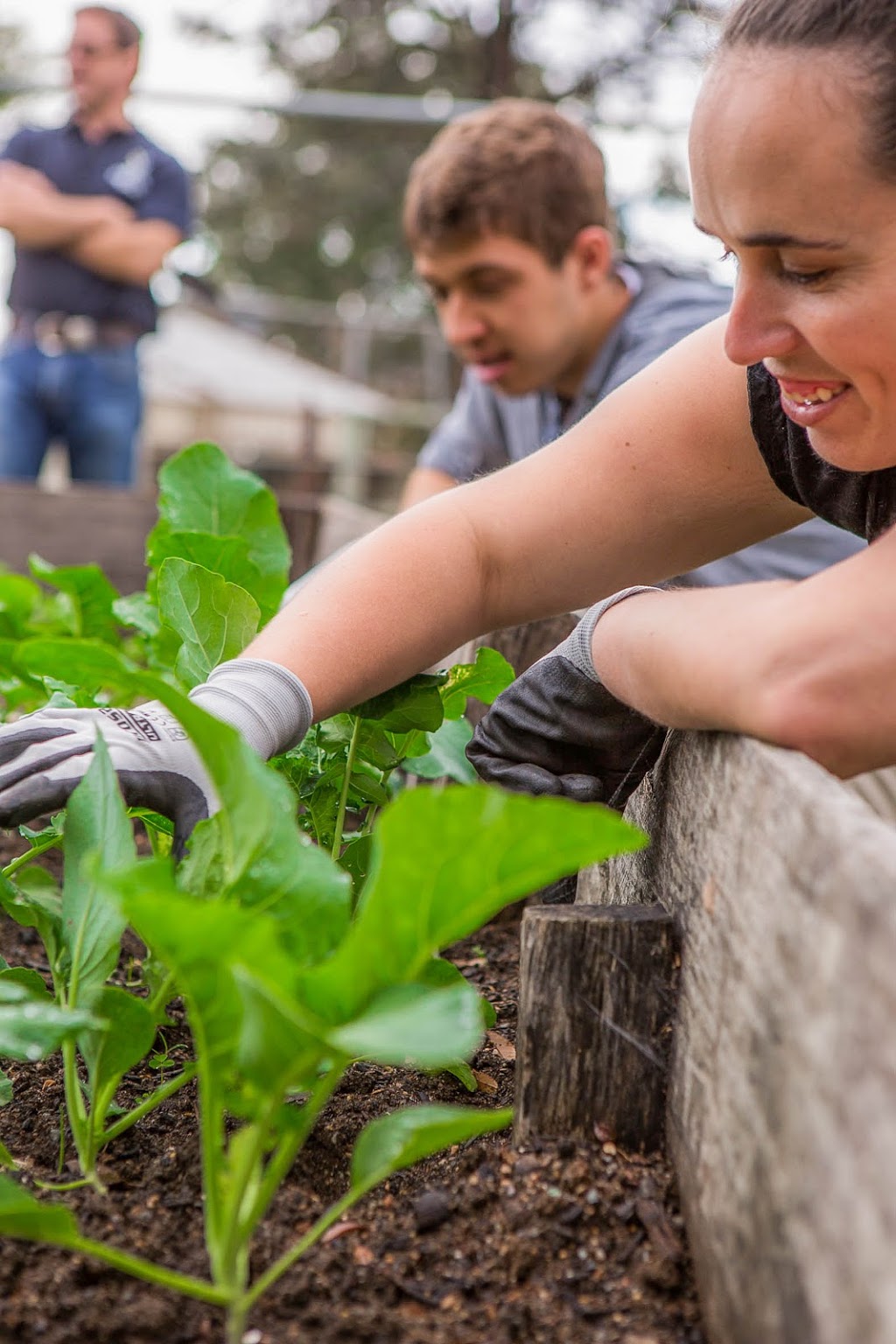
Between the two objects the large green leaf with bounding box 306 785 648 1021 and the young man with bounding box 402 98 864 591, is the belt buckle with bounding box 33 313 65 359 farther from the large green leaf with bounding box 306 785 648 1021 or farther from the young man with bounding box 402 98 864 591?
→ the large green leaf with bounding box 306 785 648 1021

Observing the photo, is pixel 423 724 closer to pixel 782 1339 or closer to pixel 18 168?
pixel 782 1339

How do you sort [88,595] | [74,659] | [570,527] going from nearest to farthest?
[74,659] → [570,527] → [88,595]

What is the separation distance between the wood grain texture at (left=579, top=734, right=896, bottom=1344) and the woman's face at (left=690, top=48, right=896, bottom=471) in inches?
12.5

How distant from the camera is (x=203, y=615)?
4.07 feet

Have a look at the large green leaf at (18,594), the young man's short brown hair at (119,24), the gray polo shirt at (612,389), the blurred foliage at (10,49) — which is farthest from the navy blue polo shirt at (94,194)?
the blurred foliage at (10,49)

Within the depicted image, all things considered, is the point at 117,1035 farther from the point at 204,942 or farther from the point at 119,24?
the point at 119,24

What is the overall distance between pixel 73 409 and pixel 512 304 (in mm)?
1772

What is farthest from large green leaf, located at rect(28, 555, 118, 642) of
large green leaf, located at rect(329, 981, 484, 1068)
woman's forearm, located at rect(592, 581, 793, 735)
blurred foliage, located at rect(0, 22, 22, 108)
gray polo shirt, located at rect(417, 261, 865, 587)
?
blurred foliage, located at rect(0, 22, 22, 108)

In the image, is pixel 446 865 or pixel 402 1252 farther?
pixel 402 1252

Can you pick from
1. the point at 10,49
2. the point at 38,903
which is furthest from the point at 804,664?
the point at 10,49

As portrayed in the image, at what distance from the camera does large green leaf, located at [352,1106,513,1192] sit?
2.35 feet

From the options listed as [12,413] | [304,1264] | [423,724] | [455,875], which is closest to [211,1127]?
[304,1264]

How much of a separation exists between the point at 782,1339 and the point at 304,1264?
13.4 inches

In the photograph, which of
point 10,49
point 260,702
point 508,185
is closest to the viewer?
point 260,702
